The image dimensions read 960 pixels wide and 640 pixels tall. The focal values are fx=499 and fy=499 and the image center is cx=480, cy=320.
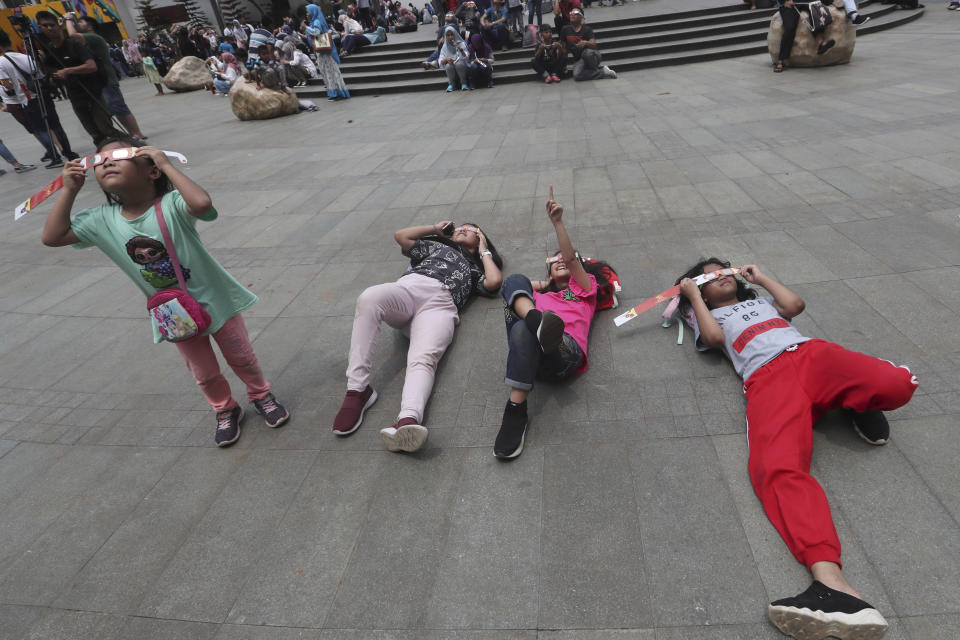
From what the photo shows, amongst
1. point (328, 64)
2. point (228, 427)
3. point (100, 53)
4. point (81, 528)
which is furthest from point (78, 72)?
point (81, 528)

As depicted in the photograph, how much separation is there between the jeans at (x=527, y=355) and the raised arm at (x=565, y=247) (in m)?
0.36

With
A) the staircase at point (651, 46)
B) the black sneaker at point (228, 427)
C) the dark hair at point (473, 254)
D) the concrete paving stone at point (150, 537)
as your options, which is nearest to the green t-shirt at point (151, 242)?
the black sneaker at point (228, 427)

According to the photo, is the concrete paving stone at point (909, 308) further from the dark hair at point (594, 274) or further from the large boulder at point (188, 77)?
the large boulder at point (188, 77)

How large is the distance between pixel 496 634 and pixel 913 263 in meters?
4.06

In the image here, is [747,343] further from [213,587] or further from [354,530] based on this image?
[213,587]

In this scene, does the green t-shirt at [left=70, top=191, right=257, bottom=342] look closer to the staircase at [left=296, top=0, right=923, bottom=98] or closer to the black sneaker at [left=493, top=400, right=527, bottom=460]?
the black sneaker at [left=493, top=400, right=527, bottom=460]

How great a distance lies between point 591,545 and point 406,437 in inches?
42.5

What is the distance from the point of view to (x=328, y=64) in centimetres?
1422

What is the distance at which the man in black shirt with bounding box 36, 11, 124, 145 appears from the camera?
816cm

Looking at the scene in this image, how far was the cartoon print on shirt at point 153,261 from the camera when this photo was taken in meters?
2.56

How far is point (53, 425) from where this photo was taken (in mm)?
3406

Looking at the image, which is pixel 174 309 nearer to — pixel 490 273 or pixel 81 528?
pixel 81 528

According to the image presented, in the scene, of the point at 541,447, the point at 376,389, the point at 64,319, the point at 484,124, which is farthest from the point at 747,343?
the point at 484,124

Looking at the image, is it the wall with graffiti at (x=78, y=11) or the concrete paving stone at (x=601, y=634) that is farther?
the wall with graffiti at (x=78, y=11)
